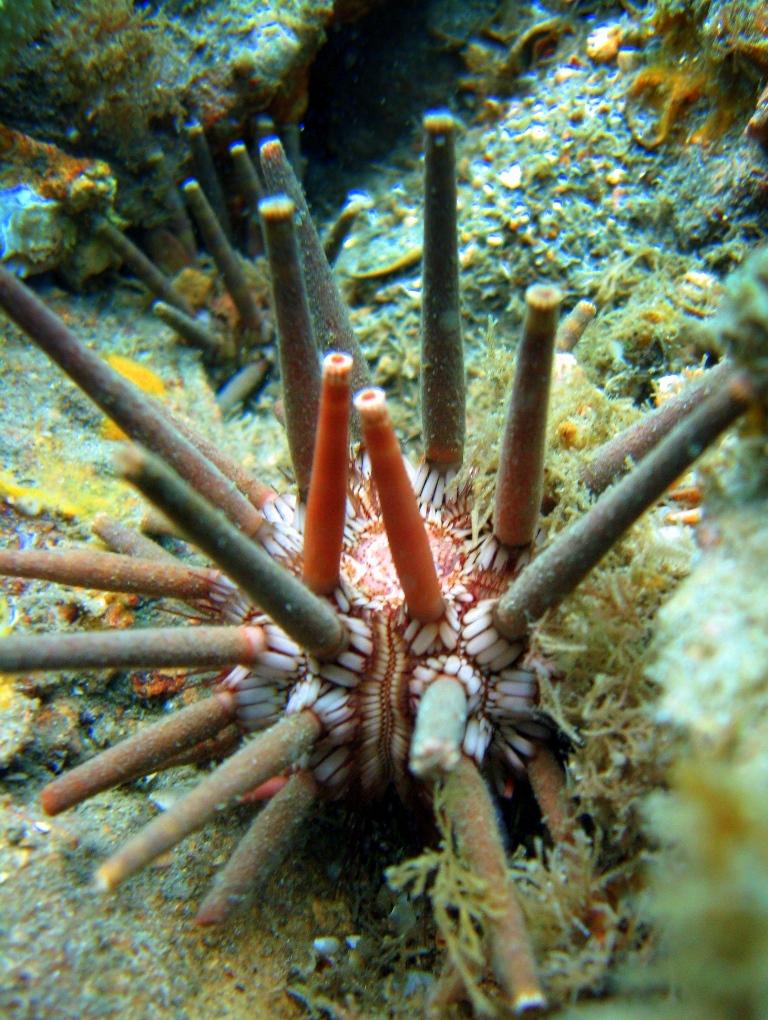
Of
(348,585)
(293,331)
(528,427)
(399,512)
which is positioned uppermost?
(293,331)

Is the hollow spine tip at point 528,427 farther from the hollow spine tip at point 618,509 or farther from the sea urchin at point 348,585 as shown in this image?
the hollow spine tip at point 618,509

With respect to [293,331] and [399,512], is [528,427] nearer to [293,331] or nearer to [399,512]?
[399,512]

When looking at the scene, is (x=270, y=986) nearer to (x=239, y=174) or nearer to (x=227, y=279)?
(x=227, y=279)

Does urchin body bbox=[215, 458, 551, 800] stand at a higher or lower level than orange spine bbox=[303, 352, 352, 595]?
lower

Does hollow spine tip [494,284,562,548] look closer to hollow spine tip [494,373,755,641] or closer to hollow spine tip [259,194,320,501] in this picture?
hollow spine tip [494,373,755,641]

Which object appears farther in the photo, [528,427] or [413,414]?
[413,414]

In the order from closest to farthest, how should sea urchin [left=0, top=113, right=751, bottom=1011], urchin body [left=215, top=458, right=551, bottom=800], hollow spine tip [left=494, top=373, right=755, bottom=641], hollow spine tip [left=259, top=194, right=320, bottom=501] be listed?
hollow spine tip [left=494, top=373, right=755, bottom=641] → sea urchin [left=0, top=113, right=751, bottom=1011] → hollow spine tip [left=259, top=194, right=320, bottom=501] → urchin body [left=215, top=458, right=551, bottom=800]

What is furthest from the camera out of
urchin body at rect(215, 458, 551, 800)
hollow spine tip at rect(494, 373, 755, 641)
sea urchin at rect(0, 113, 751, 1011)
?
urchin body at rect(215, 458, 551, 800)

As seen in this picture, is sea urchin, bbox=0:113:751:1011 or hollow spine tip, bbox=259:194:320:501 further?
hollow spine tip, bbox=259:194:320:501

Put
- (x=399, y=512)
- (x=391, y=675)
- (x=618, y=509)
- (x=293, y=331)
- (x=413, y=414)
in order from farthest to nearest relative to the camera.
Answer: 1. (x=413, y=414)
2. (x=391, y=675)
3. (x=293, y=331)
4. (x=399, y=512)
5. (x=618, y=509)

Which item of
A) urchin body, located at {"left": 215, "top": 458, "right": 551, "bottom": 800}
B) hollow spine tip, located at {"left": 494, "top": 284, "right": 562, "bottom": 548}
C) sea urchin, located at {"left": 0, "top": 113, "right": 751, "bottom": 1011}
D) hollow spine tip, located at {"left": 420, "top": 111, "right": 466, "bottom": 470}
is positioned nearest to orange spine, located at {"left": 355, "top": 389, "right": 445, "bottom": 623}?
sea urchin, located at {"left": 0, "top": 113, "right": 751, "bottom": 1011}

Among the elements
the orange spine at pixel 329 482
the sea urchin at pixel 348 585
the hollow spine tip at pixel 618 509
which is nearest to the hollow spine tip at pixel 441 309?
the sea urchin at pixel 348 585

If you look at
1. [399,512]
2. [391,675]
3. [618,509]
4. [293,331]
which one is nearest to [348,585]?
[391,675]

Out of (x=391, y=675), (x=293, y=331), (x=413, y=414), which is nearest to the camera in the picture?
(x=293, y=331)
